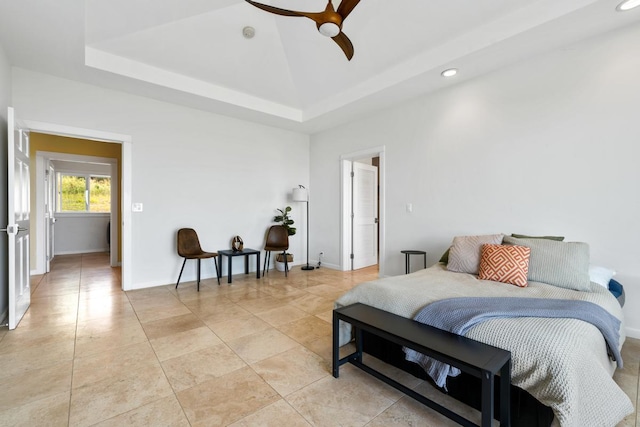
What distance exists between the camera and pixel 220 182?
4.84 metres

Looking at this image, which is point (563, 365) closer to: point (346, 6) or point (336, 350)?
point (336, 350)

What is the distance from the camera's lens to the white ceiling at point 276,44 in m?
2.61

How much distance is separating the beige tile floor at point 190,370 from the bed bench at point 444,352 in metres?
0.16

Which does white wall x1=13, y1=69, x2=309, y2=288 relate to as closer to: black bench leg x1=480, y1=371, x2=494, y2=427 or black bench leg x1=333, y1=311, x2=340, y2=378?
black bench leg x1=333, y1=311, x2=340, y2=378

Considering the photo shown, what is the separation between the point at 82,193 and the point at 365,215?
23.9 ft

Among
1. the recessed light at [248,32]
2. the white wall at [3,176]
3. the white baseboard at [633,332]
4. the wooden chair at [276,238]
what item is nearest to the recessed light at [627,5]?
the white baseboard at [633,332]

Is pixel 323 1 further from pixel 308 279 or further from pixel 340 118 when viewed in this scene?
pixel 308 279

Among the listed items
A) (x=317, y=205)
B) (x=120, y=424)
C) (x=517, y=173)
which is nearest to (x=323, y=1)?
(x=517, y=173)

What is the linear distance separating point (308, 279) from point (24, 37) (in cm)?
430

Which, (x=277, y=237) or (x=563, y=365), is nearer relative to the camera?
(x=563, y=365)

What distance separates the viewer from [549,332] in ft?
4.76

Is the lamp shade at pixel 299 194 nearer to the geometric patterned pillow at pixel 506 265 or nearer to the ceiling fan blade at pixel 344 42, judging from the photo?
the ceiling fan blade at pixel 344 42

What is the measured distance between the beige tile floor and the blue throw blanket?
0.25 meters

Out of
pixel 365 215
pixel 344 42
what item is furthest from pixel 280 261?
pixel 344 42
